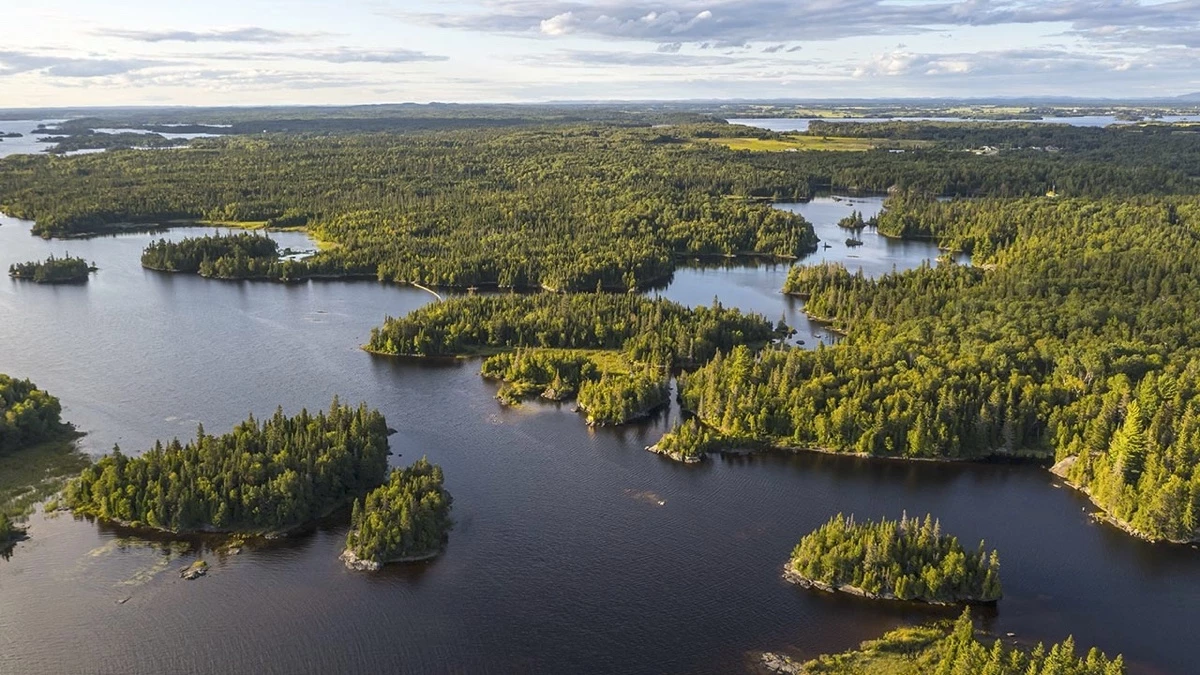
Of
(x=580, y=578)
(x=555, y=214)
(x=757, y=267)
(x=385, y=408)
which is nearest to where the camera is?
(x=580, y=578)

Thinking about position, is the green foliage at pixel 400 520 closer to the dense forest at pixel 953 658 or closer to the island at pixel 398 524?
the island at pixel 398 524

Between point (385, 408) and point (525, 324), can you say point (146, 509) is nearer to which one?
point (385, 408)

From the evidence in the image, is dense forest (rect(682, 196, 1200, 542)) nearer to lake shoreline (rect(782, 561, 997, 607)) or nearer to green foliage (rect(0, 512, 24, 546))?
lake shoreline (rect(782, 561, 997, 607))

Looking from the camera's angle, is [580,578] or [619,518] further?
[619,518]

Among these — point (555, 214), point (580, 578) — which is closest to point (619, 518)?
point (580, 578)

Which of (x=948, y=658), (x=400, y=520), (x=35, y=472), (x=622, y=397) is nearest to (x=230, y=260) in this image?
(x=35, y=472)
